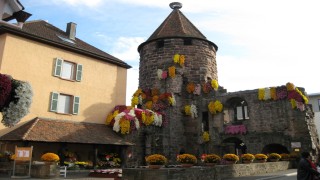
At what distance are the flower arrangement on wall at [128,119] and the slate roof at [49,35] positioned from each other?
405cm

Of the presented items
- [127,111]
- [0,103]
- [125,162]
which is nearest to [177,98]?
[127,111]

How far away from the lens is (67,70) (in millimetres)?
20234

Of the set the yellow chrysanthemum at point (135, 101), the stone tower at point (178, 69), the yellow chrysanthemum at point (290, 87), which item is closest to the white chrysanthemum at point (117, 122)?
the stone tower at point (178, 69)

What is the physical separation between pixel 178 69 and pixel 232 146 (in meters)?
8.98

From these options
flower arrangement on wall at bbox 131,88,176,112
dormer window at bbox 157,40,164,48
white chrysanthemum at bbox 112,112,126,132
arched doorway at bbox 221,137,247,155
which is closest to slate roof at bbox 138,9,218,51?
dormer window at bbox 157,40,164,48

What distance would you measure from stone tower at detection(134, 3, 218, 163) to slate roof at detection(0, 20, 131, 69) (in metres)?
4.65

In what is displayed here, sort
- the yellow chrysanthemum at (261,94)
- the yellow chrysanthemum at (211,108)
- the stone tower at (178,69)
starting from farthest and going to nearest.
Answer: the yellow chrysanthemum at (211,108), the stone tower at (178,69), the yellow chrysanthemum at (261,94)

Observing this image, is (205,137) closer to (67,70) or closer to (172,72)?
(172,72)

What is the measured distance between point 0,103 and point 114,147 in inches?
553

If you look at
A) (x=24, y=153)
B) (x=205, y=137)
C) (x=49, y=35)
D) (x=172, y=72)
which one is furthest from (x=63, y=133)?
(x=205, y=137)

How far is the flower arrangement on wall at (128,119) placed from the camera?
2103 cm

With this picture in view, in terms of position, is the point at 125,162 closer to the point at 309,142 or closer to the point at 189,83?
the point at 189,83

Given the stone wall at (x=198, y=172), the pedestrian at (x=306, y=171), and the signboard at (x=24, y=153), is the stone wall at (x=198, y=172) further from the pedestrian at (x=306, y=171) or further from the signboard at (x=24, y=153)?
the signboard at (x=24, y=153)

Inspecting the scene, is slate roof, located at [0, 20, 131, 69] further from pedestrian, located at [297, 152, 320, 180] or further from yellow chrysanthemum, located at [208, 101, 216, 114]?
pedestrian, located at [297, 152, 320, 180]
